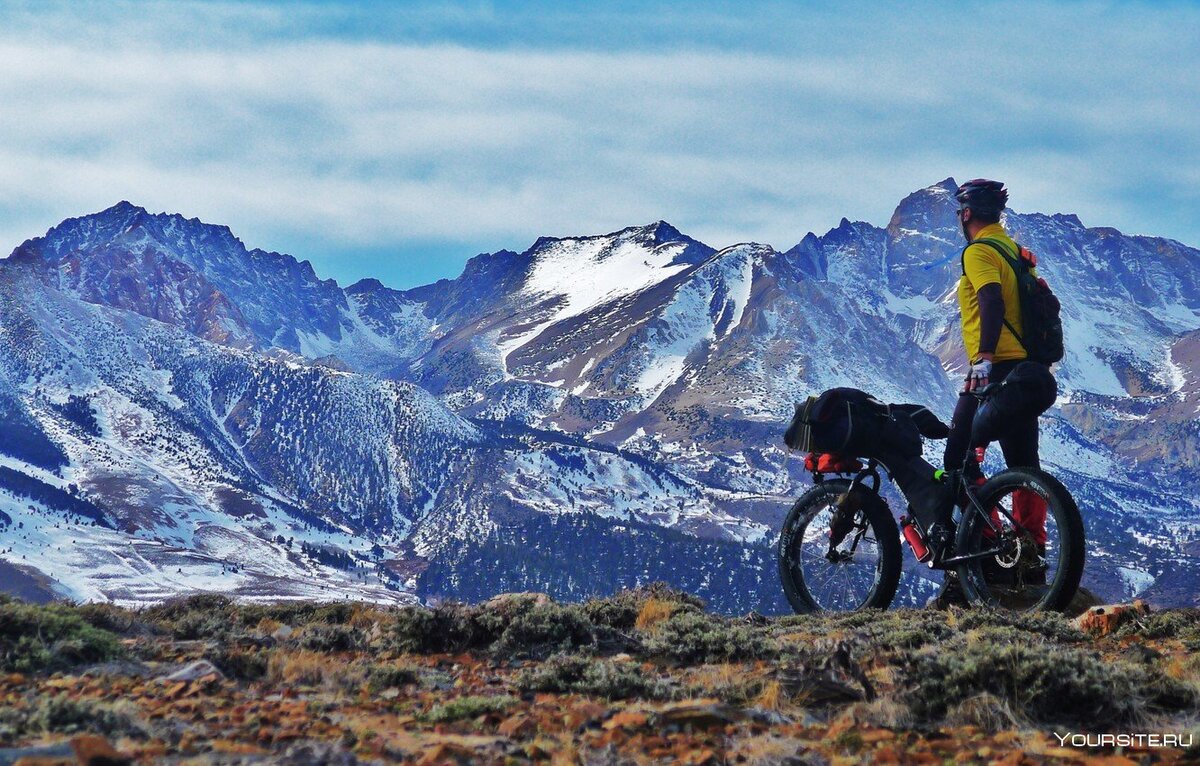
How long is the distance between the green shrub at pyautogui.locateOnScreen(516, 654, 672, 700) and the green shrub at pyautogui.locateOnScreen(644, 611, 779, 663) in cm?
105

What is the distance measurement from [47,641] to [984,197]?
10627 millimetres

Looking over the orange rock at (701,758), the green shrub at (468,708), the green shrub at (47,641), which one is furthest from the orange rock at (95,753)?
the green shrub at (47,641)

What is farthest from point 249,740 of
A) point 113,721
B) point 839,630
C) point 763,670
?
point 839,630

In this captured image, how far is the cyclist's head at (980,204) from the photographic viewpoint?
1317 cm

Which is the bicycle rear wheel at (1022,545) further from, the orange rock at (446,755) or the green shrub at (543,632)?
the orange rock at (446,755)

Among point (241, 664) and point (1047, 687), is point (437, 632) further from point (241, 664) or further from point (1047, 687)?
point (1047, 687)

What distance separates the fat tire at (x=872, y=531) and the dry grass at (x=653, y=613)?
1.43m

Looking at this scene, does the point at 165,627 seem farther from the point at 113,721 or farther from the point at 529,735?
the point at 529,735

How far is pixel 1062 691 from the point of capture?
7668 mm

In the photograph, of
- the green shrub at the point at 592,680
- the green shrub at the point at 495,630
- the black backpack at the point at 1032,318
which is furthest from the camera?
the black backpack at the point at 1032,318

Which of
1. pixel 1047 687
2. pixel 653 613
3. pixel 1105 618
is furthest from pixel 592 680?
pixel 1105 618

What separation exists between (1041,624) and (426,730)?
603 cm

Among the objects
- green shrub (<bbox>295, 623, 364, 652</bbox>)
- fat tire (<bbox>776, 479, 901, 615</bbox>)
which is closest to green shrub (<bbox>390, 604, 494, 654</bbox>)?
green shrub (<bbox>295, 623, 364, 652</bbox>)

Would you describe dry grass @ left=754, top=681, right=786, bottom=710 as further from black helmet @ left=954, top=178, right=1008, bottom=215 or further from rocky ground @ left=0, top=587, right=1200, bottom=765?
black helmet @ left=954, top=178, right=1008, bottom=215
